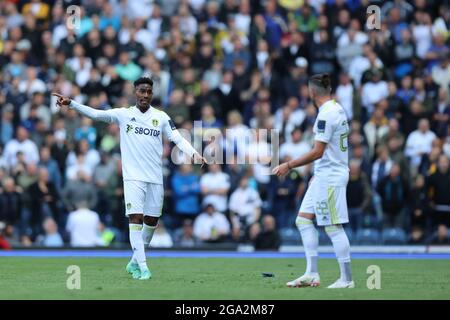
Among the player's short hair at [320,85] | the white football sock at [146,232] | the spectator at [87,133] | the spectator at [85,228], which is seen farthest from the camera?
the spectator at [87,133]

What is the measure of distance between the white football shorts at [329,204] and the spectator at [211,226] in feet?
33.2

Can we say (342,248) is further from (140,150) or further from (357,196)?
(357,196)

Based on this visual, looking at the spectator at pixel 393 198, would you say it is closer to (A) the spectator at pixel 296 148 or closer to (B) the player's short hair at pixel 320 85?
(A) the spectator at pixel 296 148

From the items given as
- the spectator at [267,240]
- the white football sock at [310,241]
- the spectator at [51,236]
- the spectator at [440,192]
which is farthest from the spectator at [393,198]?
the white football sock at [310,241]

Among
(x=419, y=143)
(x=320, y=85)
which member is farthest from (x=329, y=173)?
(x=419, y=143)

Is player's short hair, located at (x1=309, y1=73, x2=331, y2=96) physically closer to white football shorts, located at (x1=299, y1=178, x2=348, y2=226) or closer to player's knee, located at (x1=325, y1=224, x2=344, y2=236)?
white football shorts, located at (x1=299, y1=178, x2=348, y2=226)

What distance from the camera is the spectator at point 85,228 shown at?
80.1ft

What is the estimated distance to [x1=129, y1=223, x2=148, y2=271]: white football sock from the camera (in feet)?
51.4

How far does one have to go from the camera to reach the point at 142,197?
16.0 m

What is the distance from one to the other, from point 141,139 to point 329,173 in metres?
→ 2.99

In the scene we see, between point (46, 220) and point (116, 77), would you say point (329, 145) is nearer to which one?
point (46, 220)

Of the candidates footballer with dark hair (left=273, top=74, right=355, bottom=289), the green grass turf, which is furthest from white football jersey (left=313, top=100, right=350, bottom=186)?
the green grass turf
